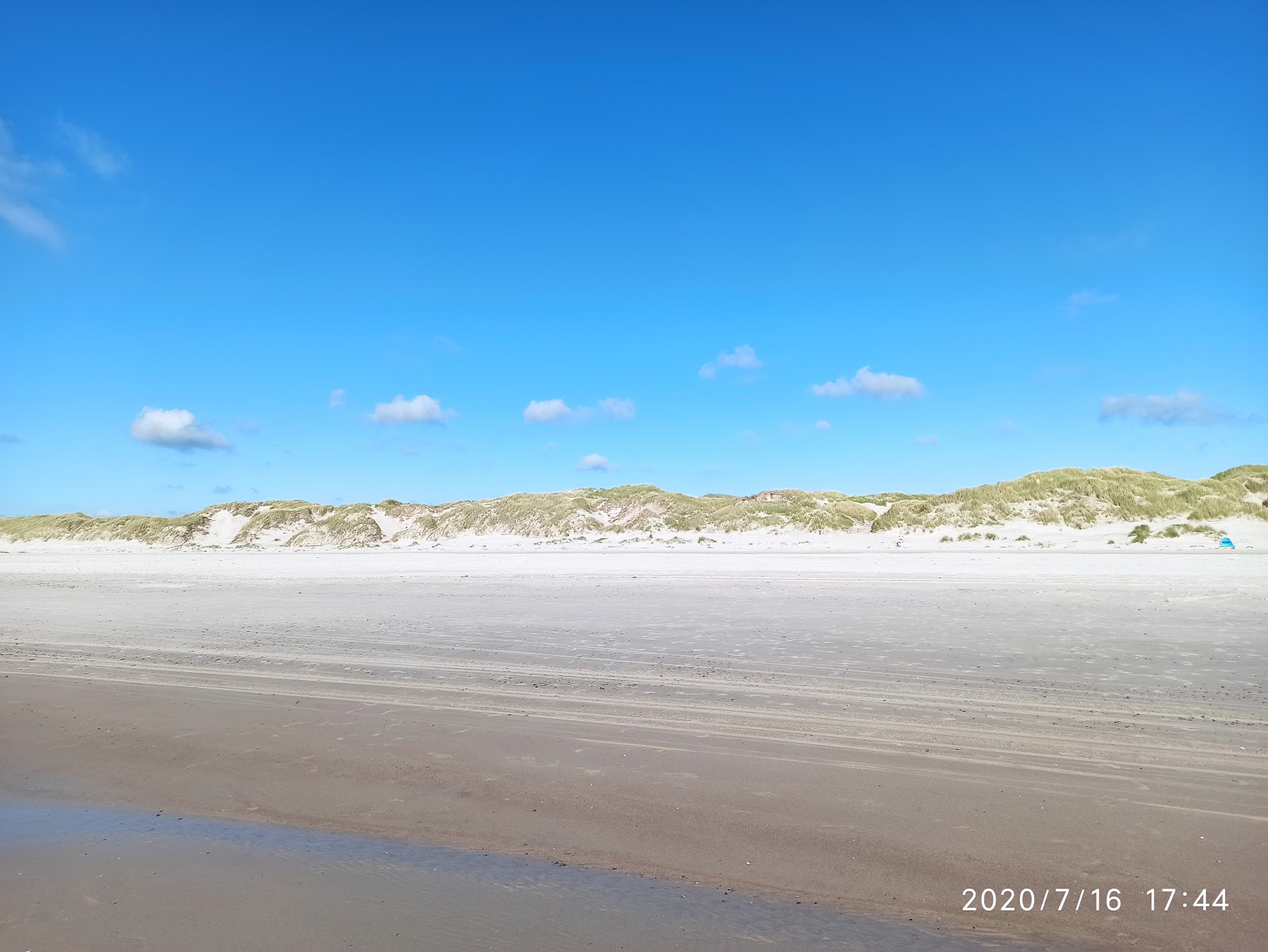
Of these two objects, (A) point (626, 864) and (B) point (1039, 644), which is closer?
(A) point (626, 864)

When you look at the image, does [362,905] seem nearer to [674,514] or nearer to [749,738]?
[749,738]

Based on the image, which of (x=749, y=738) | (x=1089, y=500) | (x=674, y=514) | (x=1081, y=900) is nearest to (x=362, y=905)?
(x=749, y=738)

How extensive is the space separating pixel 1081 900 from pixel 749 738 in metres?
2.63

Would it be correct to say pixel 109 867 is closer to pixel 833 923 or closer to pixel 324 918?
pixel 324 918

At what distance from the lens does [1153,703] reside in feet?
20.9

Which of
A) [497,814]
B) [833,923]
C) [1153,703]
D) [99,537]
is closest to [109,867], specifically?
[497,814]

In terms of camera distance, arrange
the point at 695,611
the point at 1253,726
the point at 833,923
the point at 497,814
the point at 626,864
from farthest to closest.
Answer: the point at 695,611
the point at 1253,726
the point at 497,814
the point at 626,864
the point at 833,923

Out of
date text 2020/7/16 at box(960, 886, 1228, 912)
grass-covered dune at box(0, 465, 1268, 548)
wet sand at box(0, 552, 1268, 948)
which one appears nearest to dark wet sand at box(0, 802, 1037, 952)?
wet sand at box(0, 552, 1268, 948)

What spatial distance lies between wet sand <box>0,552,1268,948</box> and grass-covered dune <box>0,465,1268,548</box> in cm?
1725

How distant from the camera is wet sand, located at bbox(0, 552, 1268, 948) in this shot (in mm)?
3781

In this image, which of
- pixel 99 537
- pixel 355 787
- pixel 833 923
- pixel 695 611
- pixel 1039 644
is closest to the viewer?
pixel 833 923

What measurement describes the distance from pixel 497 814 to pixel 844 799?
2181 mm

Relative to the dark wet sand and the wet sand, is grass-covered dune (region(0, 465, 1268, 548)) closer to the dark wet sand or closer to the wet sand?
the wet sand

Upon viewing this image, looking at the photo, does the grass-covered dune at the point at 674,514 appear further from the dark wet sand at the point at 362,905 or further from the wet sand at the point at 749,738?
the dark wet sand at the point at 362,905
